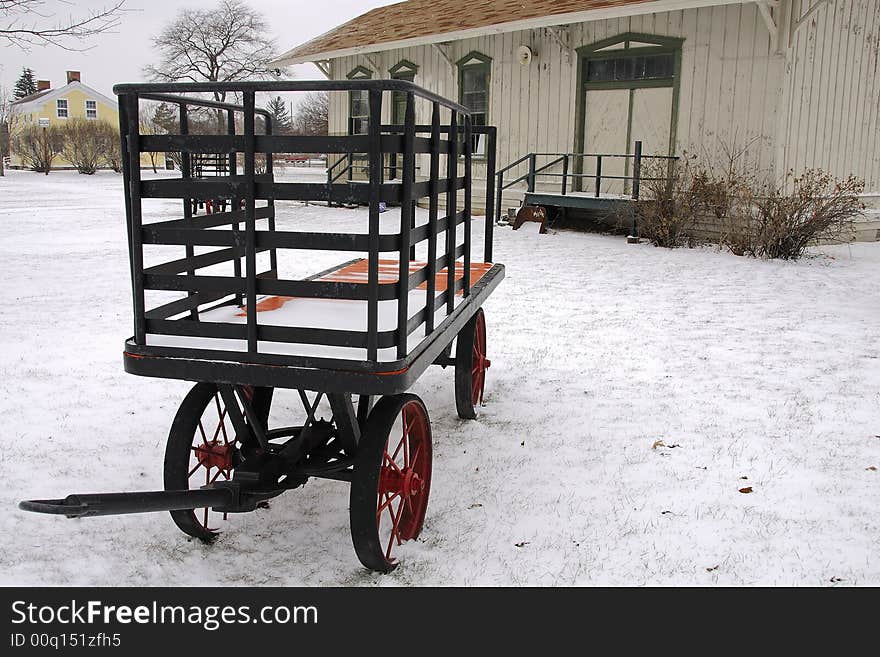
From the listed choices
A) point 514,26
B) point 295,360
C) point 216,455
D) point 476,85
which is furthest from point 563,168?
point 295,360

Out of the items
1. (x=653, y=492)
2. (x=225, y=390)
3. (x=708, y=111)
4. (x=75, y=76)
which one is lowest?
(x=653, y=492)

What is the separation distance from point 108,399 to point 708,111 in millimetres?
10677

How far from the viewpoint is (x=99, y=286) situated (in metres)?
9.26

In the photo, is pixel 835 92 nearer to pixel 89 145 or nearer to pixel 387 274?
pixel 387 274

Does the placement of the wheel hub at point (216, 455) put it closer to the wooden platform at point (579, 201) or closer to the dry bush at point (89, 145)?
the wooden platform at point (579, 201)

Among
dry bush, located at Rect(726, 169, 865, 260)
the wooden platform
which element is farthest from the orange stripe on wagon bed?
the wooden platform

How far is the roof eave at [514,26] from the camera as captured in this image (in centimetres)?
1227

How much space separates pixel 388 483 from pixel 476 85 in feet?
49.5

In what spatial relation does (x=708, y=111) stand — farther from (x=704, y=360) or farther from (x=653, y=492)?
(x=653, y=492)

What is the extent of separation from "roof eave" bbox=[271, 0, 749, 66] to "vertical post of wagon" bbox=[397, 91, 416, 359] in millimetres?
10326

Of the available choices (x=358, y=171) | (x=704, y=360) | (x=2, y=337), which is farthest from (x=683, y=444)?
(x=358, y=171)

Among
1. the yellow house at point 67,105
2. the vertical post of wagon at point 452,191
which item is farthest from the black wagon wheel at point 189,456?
the yellow house at point 67,105

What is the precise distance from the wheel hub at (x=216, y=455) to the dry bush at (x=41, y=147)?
40.3 m

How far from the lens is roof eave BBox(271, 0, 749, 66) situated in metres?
12.3
